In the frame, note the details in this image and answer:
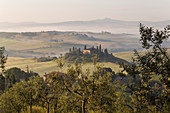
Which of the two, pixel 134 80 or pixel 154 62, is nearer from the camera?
pixel 154 62

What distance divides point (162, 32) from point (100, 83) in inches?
483

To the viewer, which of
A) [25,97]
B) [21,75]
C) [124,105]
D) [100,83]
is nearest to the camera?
[100,83]

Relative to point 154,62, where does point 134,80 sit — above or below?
below

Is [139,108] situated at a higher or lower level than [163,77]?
lower

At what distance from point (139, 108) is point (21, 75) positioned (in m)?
155

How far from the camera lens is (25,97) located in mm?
52812

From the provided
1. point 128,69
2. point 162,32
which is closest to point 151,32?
point 162,32

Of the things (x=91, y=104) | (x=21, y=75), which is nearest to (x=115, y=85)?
(x=91, y=104)

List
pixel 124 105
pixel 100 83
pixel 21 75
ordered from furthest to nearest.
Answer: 1. pixel 21 75
2. pixel 124 105
3. pixel 100 83

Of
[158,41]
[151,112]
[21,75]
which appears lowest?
[21,75]

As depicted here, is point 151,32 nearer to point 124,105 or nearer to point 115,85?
point 115,85

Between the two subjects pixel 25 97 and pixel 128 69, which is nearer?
pixel 128 69

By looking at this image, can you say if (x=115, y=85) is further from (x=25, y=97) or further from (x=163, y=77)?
(x=25, y=97)

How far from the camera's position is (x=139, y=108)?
148ft
